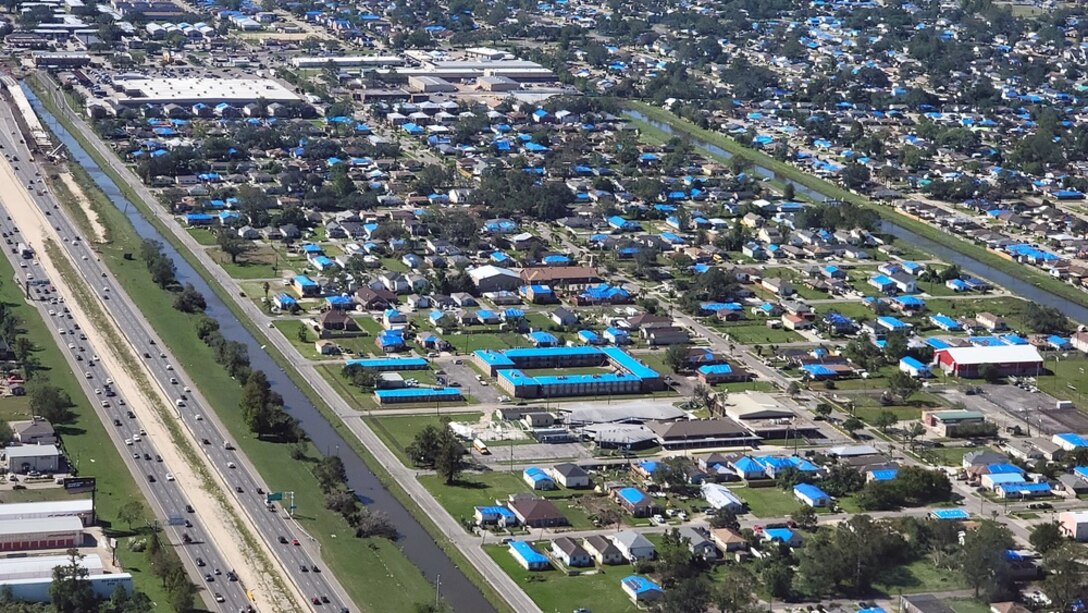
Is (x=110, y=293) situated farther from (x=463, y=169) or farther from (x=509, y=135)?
(x=509, y=135)

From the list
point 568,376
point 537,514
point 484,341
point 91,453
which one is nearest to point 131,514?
point 91,453

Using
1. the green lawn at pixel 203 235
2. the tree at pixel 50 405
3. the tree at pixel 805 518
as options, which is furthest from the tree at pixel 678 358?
the green lawn at pixel 203 235

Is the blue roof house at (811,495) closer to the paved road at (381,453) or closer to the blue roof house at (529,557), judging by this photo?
the blue roof house at (529,557)

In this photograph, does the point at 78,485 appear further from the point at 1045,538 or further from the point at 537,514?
the point at 1045,538

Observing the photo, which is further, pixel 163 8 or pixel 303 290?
pixel 163 8

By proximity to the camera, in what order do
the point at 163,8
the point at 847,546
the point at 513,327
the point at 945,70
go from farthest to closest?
the point at 163,8 → the point at 945,70 → the point at 513,327 → the point at 847,546

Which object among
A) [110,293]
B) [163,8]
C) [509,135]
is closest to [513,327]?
[110,293]
